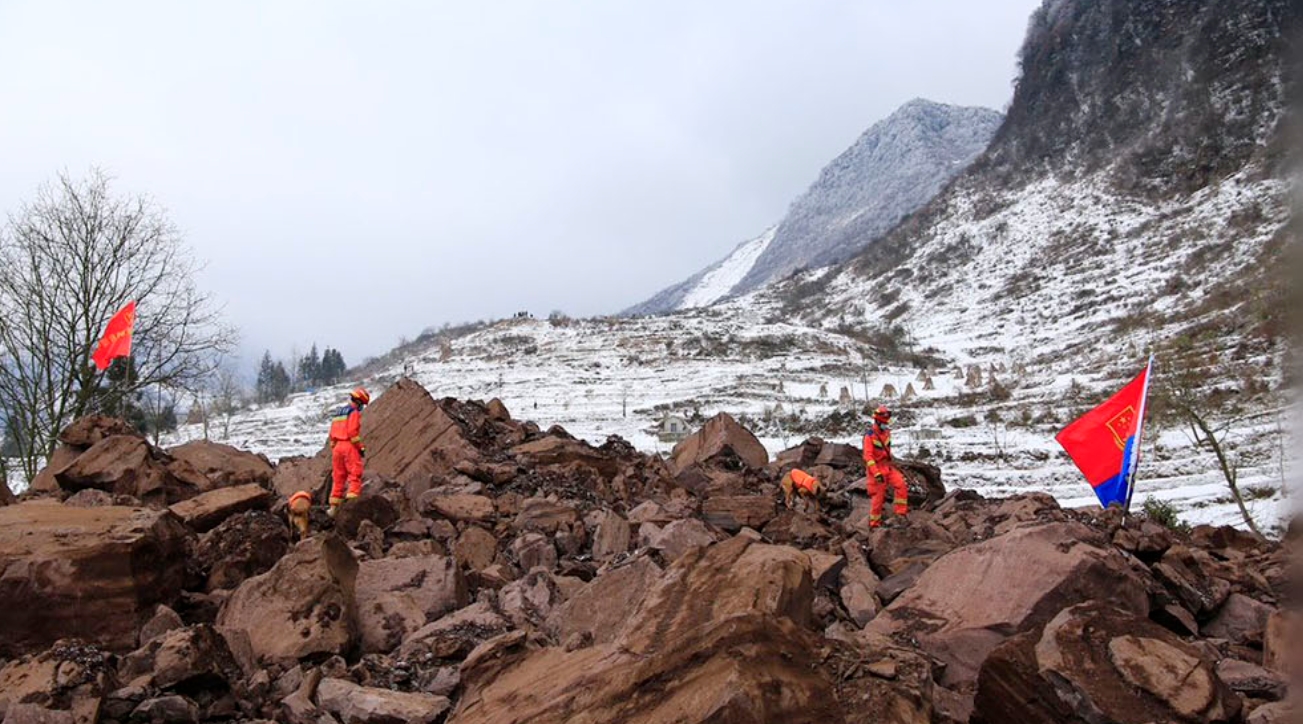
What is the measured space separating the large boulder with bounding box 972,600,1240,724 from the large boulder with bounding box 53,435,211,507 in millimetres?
8467

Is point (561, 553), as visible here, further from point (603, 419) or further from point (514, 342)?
point (514, 342)

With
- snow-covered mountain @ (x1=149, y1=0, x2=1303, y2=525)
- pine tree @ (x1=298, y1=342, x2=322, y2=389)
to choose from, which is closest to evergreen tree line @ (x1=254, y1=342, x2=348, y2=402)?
pine tree @ (x1=298, y1=342, x2=322, y2=389)

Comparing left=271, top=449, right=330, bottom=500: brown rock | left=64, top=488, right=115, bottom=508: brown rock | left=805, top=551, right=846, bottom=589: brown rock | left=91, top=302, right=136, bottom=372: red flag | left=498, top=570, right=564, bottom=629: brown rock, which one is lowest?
left=805, top=551, right=846, bottom=589: brown rock

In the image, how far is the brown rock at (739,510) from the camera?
8.63 m

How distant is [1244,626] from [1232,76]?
208ft

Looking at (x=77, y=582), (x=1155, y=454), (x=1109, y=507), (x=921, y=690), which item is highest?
(x=77, y=582)

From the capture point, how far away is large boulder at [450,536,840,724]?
315 cm

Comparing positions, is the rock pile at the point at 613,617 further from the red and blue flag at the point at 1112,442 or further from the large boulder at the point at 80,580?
the red and blue flag at the point at 1112,442

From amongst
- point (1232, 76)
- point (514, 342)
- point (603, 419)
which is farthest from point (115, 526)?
point (1232, 76)

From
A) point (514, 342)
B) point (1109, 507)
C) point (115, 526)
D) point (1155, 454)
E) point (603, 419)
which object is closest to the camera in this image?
point (115, 526)

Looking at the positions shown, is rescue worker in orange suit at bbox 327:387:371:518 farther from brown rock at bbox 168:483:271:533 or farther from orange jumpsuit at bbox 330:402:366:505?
brown rock at bbox 168:483:271:533

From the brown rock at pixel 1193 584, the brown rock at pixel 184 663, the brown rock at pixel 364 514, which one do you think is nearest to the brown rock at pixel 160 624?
the brown rock at pixel 184 663

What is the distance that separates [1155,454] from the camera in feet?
57.2

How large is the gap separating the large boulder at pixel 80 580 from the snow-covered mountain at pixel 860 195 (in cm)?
9878
